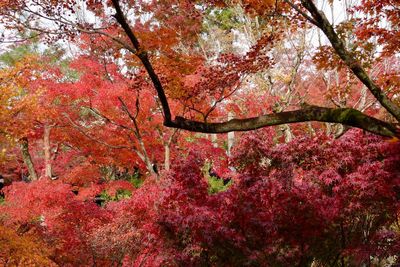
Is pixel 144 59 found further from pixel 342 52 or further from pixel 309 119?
pixel 342 52

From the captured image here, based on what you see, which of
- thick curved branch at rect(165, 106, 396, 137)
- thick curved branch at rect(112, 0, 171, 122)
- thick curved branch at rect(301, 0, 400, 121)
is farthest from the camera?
thick curved branch at rect(301, 0, 400, 121)

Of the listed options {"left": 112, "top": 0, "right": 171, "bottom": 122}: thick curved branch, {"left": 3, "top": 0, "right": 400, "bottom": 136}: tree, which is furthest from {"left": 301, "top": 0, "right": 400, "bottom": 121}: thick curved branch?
{"left": 112, "top": 0, "right": 171, "bottom": 122}: thick curved branch

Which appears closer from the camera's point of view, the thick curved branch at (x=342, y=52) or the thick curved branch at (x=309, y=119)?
the thick curved branch at (x=309, y=119)

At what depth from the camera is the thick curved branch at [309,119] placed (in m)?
3.68

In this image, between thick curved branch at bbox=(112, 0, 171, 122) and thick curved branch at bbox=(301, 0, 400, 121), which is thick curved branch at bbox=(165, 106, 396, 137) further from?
thick curved branch at bbox=(301, 0, 400, 121)

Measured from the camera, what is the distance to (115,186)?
16.6m

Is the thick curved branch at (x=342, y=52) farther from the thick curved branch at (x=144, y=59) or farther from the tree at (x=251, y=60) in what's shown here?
the thick curved branch at (x=144, y=59)

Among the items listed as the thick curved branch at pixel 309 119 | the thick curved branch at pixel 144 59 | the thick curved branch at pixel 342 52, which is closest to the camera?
the thick curved branch at pixel 309 119

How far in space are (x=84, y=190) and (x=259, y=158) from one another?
9.68m

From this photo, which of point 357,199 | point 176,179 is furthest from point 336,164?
point 176,179

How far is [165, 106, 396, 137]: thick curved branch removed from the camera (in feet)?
12.1

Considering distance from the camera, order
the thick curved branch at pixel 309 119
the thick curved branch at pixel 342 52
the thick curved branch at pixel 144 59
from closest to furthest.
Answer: the thick curved branch at pixel 309 119 → the thick curved branch at pixel 144 59 → the thick curved branch at pixel 342 52

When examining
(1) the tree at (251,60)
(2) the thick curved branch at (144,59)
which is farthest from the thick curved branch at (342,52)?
(2) the thick curved branch at (144,59)

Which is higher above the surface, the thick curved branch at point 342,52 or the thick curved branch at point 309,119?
the thick curved branch at point 342,52
